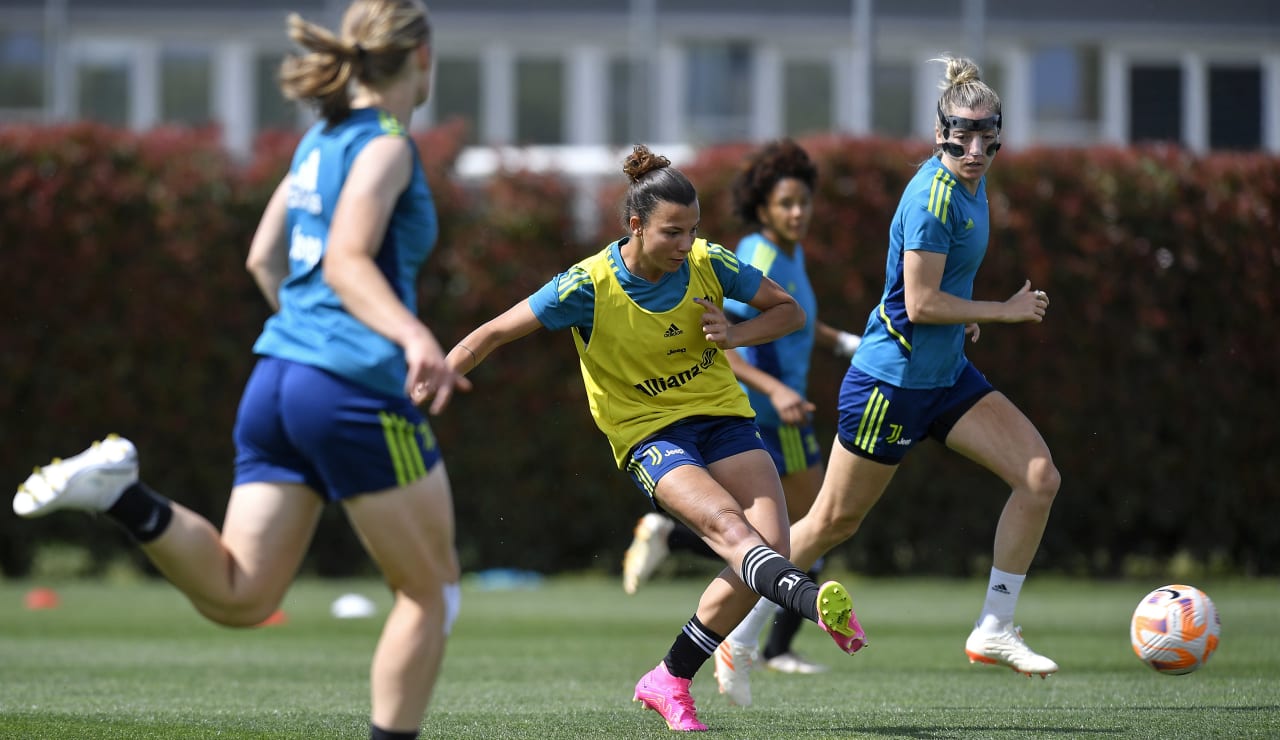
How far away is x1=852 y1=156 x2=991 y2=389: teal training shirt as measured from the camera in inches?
249

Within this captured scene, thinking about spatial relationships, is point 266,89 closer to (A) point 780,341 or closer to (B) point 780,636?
(A) point 780,341

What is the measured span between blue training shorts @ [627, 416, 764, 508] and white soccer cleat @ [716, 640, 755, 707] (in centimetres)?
92

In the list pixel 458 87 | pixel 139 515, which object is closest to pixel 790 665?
pixel 139 515

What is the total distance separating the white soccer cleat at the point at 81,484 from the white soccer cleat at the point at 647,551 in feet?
14.7

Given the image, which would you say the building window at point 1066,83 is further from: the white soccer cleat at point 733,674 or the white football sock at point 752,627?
the white soccer cleat at point 733,674

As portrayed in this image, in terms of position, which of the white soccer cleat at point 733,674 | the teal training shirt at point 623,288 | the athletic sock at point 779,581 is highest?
the teal training shirt at point 623,288

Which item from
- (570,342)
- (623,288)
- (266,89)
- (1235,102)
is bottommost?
(570,342)

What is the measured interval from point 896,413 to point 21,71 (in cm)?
2218

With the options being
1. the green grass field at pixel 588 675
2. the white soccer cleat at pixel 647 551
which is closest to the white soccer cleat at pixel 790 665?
the green grass field at pixel 588 675

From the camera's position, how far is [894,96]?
25.4 m

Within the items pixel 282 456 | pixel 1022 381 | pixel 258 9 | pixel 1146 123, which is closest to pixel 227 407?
pixel 1022 381

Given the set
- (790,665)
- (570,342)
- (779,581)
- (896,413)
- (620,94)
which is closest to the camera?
(779,581)

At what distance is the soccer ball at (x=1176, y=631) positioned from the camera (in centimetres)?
665

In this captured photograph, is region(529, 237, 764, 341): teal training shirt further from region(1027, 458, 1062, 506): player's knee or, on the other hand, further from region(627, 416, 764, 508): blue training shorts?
region(1027, 458, 1062, 506): player's knee
